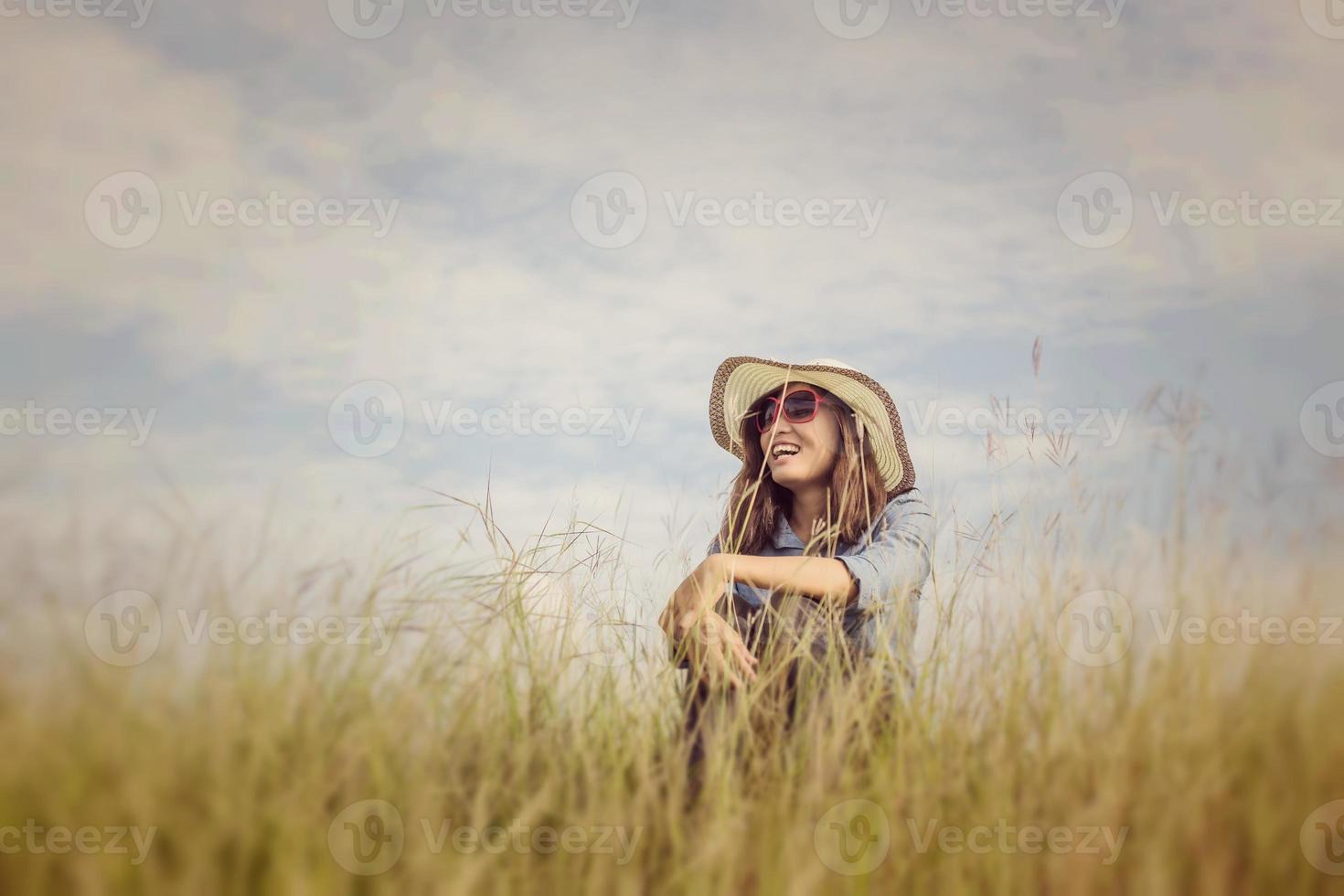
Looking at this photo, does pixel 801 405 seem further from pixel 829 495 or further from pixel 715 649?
pixel 715 649

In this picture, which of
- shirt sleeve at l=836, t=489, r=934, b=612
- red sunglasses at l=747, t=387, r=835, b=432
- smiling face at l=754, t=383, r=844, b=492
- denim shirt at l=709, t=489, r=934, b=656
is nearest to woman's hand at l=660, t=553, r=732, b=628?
denim shirt at l=709, t=489, r=934, b=656

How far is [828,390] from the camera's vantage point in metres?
4.43

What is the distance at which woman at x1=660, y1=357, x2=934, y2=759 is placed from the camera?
3418 mm

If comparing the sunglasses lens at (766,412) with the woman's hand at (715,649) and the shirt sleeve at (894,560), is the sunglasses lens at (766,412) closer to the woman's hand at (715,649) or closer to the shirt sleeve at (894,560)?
the shirt sleeve at (894,560)

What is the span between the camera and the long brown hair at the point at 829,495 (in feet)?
13.6

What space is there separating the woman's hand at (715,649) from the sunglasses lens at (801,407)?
3.84ft

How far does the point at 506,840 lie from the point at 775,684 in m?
1.32

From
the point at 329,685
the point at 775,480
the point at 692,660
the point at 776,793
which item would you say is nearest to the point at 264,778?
the point at 329,685

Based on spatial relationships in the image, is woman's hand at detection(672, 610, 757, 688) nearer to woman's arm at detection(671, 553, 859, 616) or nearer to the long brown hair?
woman's arm at detection(671, 553, 859, 616)

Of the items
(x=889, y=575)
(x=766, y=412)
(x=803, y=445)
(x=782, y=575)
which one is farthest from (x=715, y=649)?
(x=766, y=412)

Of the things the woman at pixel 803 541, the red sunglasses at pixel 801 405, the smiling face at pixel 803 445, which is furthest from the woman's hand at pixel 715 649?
the red sunglasses at pixel 801 405

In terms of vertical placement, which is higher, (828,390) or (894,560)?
(828,390)

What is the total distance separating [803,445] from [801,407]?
0.57 feet

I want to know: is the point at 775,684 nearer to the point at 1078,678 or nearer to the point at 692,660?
the point at 692,660
